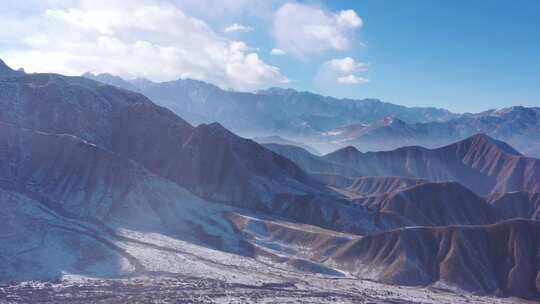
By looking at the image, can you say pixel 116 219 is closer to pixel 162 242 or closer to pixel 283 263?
pixel 162 242

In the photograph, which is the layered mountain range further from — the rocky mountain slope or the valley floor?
the valley floor

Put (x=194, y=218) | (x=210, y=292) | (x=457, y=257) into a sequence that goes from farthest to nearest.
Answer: (x=194, y=218) < (x=457, y=257) < (x=210, y=292)

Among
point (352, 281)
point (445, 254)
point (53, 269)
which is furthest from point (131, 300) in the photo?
point (445, 254)

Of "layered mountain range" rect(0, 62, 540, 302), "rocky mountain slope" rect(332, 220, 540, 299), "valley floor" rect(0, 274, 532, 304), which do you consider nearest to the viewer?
"valley floor" rect(0, 274, 532, 304)

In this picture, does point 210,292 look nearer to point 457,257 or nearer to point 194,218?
point 457,257

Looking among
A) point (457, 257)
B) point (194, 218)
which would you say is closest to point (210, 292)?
point (457, 257)

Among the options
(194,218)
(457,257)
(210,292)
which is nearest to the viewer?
(210,292)

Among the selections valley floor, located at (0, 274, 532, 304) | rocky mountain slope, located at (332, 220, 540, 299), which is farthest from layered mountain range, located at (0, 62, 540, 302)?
valley floor, located at (0, 274, 532, 304)

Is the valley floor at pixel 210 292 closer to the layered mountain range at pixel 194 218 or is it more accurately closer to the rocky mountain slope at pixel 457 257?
the layered mountain range at pixel 194 218

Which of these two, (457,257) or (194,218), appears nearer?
(457,257)
